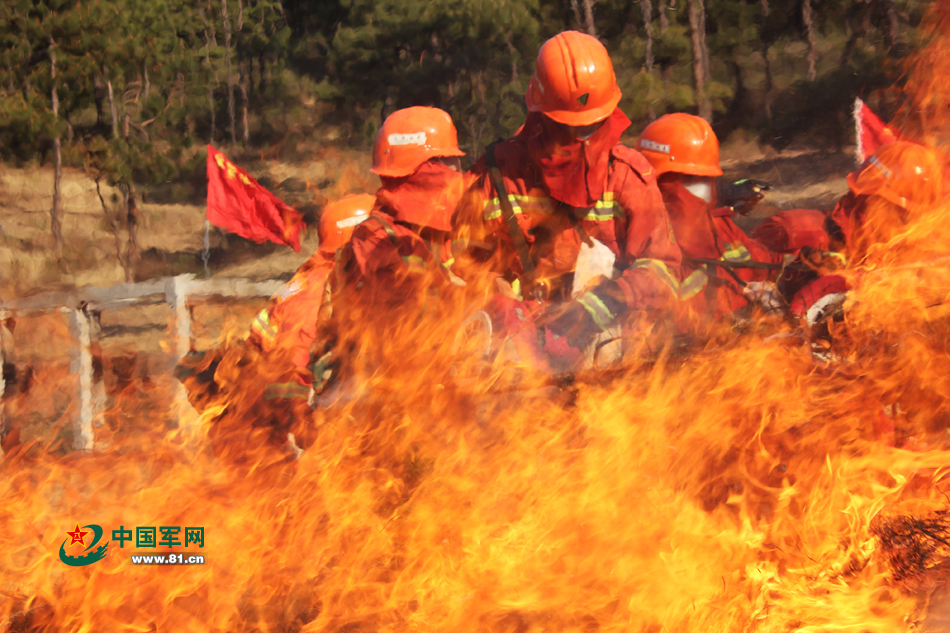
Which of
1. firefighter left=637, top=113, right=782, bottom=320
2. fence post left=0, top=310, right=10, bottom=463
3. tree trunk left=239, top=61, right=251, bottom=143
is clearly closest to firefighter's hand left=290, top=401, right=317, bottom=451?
firefighter left=637, top=113, right=782, bottom=320

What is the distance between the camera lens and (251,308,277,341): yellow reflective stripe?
540 centimetres

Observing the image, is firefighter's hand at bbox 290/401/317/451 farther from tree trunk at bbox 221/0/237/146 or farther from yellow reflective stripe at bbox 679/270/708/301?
tree trunk at bbox 221/0/237/146

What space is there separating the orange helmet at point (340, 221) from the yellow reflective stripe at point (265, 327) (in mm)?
733

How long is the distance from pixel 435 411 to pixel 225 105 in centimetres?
2245

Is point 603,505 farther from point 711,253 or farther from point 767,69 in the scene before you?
point 767,69

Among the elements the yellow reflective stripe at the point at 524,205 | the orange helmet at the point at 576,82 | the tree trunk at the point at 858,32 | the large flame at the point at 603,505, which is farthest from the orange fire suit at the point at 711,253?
the tree trunk at the point at 858,32

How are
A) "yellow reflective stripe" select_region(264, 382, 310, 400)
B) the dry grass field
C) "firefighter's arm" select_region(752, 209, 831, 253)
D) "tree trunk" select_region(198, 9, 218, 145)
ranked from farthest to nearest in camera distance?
"tree trunk" select_region(198, 9, 218, 145)
the dry grass field
"firefighter's arm" select_region(752, 209, 831, 253)
"yellow reflective stripe" select_region(264, 382, 310, 400)

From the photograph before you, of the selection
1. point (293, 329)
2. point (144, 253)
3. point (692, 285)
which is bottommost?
point (144, 253)

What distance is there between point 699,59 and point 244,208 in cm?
1174

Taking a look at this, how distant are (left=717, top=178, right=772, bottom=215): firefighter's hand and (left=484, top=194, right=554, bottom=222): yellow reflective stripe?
2379mm

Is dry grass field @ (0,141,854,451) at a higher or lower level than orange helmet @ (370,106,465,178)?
lower

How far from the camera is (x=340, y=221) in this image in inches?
232

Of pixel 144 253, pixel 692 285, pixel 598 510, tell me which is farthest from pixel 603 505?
pixel 144 253

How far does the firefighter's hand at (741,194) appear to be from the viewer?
19.8ft
